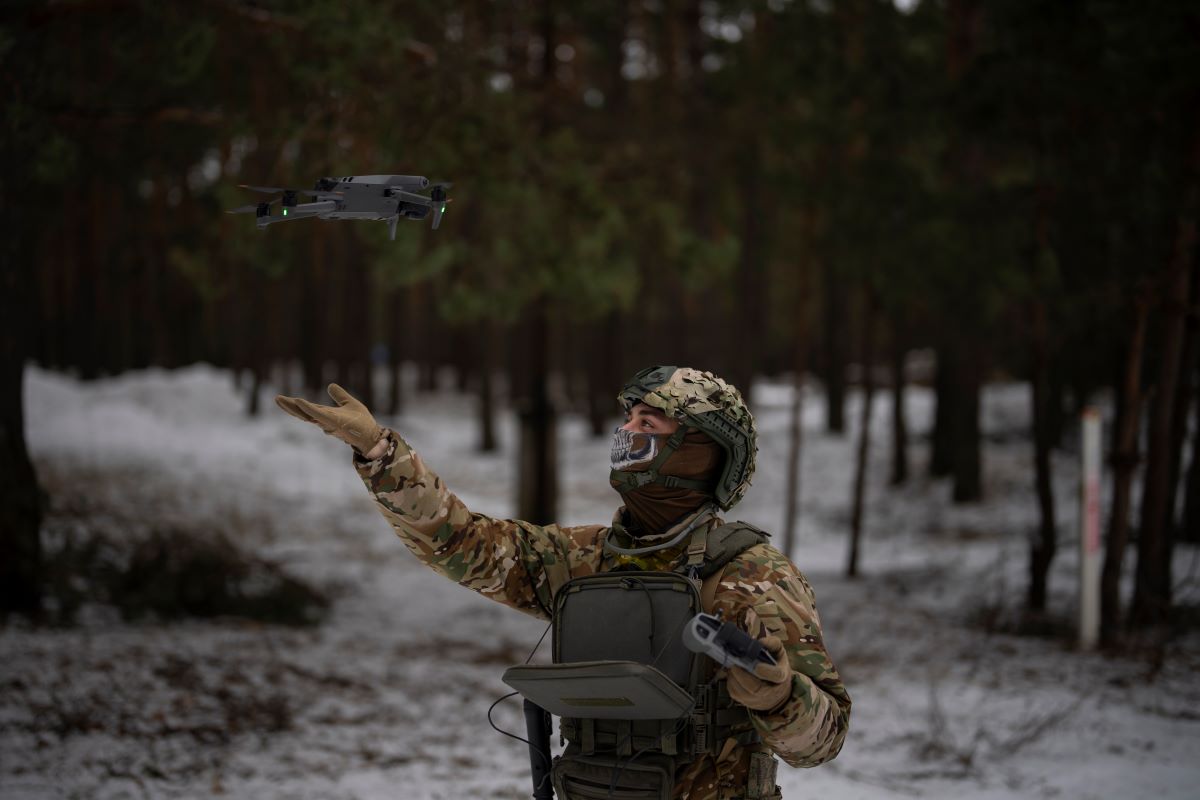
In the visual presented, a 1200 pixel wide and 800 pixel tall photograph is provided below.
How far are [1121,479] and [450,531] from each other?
6803mm

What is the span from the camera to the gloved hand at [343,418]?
2.58 metres

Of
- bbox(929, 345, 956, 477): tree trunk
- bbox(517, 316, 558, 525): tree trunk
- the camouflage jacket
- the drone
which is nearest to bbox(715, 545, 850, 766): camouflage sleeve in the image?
the camouflage jacket

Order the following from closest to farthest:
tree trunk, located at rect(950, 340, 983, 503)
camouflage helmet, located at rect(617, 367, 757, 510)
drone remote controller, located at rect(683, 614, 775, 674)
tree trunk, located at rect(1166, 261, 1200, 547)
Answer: drone remote controller, located at rect(683, 614, 775, 674) → camouflage helmet, located at rect(617, 367, 757, 510) → tree trunk, located at rect(1166, 261, 1200, 547) → tree trunk, located at rect(950, 340, 983, 503)

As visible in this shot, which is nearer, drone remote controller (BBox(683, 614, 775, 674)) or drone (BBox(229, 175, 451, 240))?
drone remote controller (BBox(683, 614, 775, 674))

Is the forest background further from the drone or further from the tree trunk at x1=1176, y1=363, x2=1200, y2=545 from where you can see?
the drone

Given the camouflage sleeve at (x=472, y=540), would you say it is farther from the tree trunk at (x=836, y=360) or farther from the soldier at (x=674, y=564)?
the tree trunk at (x=836, y=360)

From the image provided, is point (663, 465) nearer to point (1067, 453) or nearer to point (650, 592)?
point (650, 592)

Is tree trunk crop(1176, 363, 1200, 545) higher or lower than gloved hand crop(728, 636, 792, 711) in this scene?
lower

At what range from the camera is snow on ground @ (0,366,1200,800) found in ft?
18.4

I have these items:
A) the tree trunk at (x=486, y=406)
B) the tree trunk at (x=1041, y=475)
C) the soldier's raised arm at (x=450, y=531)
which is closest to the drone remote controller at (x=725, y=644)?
the soldier's raised arm at (x=450, y=531)

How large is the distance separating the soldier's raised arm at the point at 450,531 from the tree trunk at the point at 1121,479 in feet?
20.4

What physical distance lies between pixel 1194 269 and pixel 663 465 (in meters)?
7.20

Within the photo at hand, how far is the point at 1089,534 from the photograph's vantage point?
8.22 metres

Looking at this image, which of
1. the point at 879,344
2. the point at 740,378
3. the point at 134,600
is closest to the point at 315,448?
the point at 740,378
